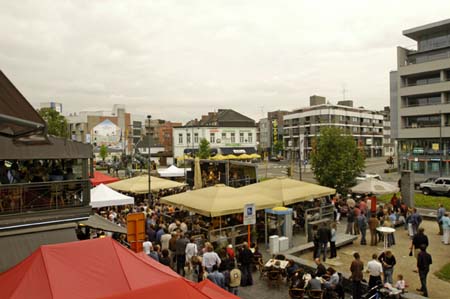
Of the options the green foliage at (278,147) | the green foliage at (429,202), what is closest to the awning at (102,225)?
the green foliage at (429,202)

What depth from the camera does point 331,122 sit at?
84812 millimetres

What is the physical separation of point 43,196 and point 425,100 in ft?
165

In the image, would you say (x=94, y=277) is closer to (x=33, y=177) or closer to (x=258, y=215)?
(x=33, y=177)

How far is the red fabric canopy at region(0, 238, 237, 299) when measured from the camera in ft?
18.3

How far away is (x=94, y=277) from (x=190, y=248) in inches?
249

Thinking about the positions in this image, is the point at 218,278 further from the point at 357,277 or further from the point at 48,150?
the point at 48,150

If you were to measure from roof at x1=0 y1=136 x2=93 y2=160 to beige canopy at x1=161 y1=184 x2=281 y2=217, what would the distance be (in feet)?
16.2

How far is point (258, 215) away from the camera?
1680 centimetres

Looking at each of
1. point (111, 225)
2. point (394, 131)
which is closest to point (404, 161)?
point (394, 131)

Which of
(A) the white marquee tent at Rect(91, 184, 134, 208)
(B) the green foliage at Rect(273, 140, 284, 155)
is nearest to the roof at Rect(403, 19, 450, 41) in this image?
(A) the white marquee tent at Rect(91, 184, 134, 208)

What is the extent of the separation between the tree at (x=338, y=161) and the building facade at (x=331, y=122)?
193ft

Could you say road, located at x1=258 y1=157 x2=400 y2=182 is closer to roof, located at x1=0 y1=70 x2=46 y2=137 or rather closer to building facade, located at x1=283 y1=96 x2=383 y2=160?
building facade, located at x1=283 y1=96 x2=383 y2=160

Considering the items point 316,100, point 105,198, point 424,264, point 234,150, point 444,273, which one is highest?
point 316,100

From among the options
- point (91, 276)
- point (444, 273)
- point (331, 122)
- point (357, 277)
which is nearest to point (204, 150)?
point (331, 122)
